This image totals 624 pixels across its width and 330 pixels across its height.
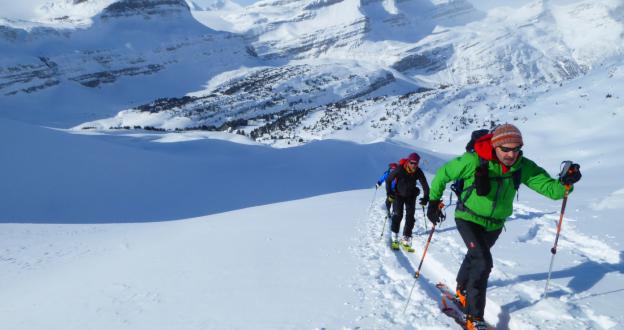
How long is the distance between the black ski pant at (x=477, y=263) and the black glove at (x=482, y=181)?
1.80ft

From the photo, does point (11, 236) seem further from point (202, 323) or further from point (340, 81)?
point (340, 81)

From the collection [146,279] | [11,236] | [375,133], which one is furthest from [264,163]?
[375,133]

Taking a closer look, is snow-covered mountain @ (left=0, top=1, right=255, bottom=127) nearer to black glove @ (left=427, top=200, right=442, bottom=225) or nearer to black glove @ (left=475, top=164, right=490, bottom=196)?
black glove @ (left=427, top=200, right=442, bottom=225)

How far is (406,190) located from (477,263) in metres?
4.07

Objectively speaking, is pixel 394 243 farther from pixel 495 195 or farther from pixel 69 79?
pixel 69 79

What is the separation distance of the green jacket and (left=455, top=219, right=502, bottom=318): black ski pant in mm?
99

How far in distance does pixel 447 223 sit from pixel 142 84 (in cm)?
19665

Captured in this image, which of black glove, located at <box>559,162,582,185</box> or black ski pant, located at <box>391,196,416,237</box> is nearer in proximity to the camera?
black glove, located at <box>559,162,582,185</box>

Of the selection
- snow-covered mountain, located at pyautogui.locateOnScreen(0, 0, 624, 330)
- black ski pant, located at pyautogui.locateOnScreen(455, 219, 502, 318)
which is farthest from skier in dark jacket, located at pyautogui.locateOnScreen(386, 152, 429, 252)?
black ski pant, located at pyautogui.locateOnScreen(455, 219, 502, 318)

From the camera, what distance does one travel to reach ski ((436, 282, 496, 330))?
4.75 meters

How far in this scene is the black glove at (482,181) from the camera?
4.25m

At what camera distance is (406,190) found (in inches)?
339

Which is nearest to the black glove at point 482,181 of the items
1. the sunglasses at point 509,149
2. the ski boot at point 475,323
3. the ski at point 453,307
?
the sunglasses at point 509,149

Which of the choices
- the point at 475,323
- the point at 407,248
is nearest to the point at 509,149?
the point at 475,323
